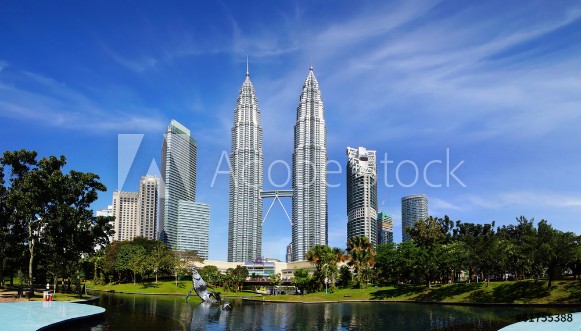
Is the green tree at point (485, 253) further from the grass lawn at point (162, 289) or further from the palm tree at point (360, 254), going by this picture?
the grass lawn at point (162, 289)

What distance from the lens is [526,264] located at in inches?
3216

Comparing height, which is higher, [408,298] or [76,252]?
[76,252]

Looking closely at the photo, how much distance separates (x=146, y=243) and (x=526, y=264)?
389ft

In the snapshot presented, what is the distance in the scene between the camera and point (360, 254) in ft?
354

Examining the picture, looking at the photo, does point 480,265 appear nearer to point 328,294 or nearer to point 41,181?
point 328,294

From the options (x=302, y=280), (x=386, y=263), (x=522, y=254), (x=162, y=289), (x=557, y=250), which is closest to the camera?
(x=557, y=250)

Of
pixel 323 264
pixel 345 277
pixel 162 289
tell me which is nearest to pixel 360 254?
pixel 345 277

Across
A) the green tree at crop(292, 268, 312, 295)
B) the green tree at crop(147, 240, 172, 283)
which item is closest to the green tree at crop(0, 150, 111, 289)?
the green tree at crop(292, 268, 312, 295)

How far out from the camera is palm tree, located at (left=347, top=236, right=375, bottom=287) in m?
108

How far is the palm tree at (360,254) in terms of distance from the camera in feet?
354

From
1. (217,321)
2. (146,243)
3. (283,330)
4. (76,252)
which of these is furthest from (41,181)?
(146,243)

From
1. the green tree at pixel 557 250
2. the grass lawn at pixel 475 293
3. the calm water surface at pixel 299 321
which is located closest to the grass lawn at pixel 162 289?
the grass lawn at pixel 475 293

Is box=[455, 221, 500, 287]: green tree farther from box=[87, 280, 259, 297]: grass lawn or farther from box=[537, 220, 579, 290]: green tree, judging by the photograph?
box=[87, 280, 259, 297]: grass lawn

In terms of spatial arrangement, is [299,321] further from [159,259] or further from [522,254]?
[159,259]
